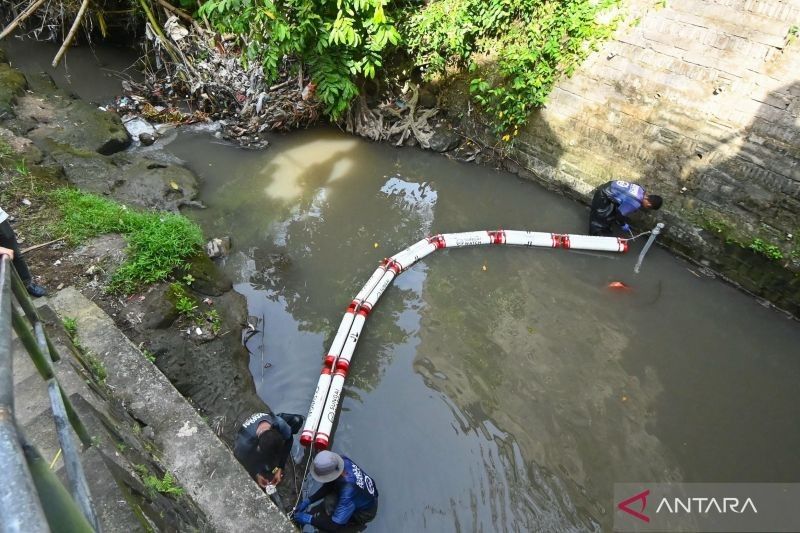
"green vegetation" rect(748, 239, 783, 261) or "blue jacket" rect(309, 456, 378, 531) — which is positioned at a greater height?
"green vegetation" rect(748, 239, 783, 261)

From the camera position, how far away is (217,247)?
6410 mm

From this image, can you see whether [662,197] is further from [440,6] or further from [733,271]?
[440,6]

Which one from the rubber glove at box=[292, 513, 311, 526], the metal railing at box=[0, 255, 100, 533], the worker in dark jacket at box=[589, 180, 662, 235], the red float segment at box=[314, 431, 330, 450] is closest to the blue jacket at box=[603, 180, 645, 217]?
the worker in dark jacket at box=[589, 180, 662, 235]

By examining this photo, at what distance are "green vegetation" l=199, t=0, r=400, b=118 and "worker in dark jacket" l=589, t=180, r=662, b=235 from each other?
3.65 m

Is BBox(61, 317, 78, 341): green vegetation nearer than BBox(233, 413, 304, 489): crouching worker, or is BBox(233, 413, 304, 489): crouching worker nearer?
BBox(61, 317, 78, 341): green vegetation

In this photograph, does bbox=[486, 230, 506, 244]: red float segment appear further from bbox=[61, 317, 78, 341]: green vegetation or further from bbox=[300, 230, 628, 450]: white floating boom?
bbox=[61, 317, 78, 341]: green vegetation

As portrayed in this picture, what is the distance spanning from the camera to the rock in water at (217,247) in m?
6.37

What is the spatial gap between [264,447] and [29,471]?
9.53 ft

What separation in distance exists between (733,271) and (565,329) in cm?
240

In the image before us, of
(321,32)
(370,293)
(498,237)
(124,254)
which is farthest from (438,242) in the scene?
(124,254)

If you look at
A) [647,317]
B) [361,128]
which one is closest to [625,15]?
[647,317]

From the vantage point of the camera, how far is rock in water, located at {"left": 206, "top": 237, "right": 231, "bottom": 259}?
637 cm

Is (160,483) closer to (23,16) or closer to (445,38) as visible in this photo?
(445,38)

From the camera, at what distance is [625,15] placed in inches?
250
